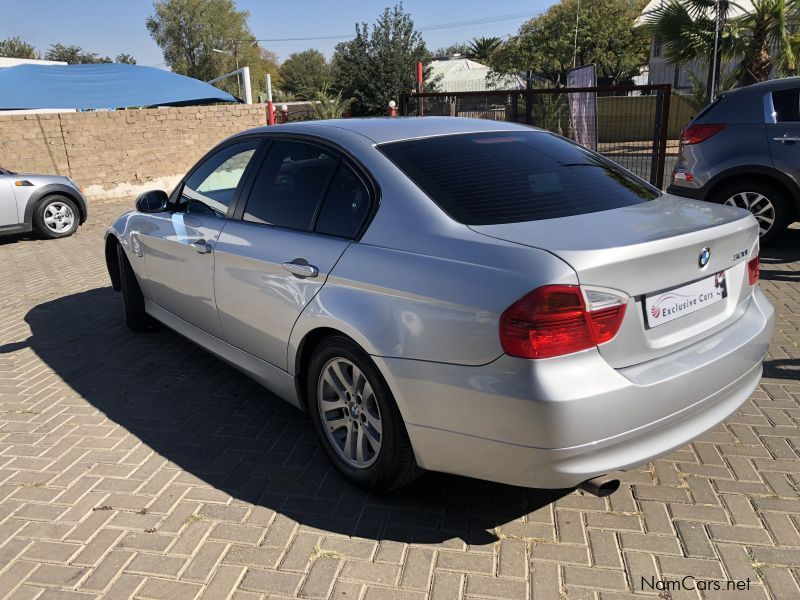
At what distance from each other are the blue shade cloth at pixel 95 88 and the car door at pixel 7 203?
8.10 meters

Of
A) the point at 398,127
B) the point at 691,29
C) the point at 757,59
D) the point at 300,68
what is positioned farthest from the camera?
the point at 300,68

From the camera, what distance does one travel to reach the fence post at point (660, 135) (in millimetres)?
8047

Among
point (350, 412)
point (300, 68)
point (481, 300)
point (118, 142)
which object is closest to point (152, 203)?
point (350, 412)

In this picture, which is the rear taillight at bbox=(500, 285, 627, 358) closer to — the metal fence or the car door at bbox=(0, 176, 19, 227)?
the metal fence

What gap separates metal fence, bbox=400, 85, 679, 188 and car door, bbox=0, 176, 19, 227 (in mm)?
6002

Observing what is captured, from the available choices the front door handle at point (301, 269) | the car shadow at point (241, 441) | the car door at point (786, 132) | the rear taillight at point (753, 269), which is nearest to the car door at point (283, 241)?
the front door handle at point (301, 269)

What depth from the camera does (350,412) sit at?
312 centimetres

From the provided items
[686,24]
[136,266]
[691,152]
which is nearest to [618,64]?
[686,24]

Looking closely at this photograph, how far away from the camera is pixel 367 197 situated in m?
3.05

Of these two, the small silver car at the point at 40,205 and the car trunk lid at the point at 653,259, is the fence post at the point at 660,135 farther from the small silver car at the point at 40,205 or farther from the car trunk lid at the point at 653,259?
the small silver car at the point at 40,205

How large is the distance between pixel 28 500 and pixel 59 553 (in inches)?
21.7

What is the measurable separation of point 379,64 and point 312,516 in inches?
1451

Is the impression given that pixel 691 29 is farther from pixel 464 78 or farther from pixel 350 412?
pixel 464 78

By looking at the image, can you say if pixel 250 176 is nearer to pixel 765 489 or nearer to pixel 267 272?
pixel 267 272
